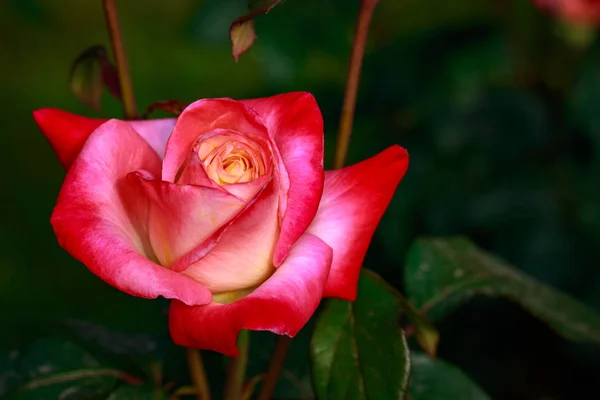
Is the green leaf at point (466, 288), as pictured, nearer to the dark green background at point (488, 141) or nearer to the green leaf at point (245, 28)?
the green leaf at point (245, 28)

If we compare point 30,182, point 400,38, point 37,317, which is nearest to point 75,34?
point 30,182

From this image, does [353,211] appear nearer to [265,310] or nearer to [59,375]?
[265,310]

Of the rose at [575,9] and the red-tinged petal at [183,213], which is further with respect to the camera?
the rose at [575,9]

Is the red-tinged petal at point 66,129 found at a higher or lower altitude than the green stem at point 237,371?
higher

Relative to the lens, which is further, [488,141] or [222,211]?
[488,141]

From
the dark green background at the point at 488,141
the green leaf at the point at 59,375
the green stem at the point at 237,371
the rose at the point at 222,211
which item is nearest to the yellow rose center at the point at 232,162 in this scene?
the rose at the point at 222,211

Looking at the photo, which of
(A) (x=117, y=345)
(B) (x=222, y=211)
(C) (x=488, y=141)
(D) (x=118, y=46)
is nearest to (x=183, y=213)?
(B) (x=222, y=211)

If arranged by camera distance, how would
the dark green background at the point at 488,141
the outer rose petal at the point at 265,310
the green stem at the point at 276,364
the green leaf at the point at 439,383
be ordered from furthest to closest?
1. the dark green background at the point at 488,141
2. the green leaf at the point at 439,383
3. the green stem at the point at 276,364
4. the outer rose petal at the point at 265,310

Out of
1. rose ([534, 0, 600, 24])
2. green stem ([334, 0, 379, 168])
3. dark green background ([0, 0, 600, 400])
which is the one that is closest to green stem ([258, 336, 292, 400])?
green stem ([334, 0, 379, 168])
